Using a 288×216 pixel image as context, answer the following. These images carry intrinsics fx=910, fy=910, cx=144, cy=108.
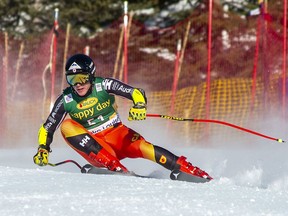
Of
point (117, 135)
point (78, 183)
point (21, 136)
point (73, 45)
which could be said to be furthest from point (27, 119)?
point (78, 183)

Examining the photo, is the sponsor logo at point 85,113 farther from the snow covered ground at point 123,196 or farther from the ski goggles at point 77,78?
the snow covered ground at point 123,196

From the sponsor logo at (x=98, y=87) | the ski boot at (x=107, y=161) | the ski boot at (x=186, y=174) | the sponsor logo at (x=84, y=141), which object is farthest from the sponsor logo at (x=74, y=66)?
the ski boot at (x=186, y=174)

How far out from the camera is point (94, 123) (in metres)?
8.50

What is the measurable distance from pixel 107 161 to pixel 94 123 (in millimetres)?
504

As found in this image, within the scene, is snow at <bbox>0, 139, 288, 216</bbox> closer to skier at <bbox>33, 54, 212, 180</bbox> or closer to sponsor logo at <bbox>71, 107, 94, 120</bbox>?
skier at <bbox>33, 54, 212, 180</bbox>

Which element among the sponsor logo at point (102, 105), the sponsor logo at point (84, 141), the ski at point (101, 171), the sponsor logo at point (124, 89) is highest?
the sponsor logo at point (124, 89)

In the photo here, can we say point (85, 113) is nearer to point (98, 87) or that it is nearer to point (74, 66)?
point (98, 87)

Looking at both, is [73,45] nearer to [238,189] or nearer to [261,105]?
[261,105]

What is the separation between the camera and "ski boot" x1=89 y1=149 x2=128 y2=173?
8.11m

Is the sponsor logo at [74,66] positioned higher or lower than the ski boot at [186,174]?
higher

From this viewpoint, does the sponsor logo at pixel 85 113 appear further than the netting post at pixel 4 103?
No

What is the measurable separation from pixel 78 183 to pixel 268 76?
8.06m

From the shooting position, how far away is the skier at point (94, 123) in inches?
322

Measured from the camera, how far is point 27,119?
15852 mm
